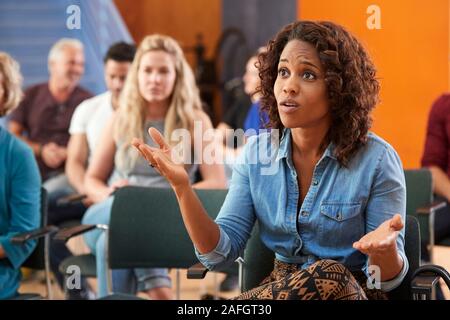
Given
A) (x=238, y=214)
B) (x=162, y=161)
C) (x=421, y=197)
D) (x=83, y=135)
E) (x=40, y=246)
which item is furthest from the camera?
(x=83, y=135)

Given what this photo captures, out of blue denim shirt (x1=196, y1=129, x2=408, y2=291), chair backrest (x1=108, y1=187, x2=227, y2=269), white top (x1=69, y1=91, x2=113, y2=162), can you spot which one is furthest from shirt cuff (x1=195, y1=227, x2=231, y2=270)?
white top (x1=69, y1=91, x2=113, y2=162)

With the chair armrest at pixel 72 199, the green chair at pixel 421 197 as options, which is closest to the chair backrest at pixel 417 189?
the green chair at pixel 421 197

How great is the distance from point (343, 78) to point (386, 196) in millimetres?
282

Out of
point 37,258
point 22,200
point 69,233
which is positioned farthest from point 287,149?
point 37,258

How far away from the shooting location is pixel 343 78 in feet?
5.60

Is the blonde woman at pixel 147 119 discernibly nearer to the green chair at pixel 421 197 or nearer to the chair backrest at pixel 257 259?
the green chair at pixel 421 197

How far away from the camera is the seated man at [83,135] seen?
3.29 m

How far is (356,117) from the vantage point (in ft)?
5.61

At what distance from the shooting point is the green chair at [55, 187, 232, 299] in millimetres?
2367

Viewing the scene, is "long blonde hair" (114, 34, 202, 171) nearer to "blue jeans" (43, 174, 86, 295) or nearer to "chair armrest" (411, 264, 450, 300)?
"blue jeans" (43, 174, 86, 295)

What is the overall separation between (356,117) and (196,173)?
3.99 feet

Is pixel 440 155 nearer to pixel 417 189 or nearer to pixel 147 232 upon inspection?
pixel 417 189

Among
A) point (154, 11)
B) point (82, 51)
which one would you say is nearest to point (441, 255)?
point (82, 51)

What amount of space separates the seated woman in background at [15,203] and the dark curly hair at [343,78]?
3.26ft
